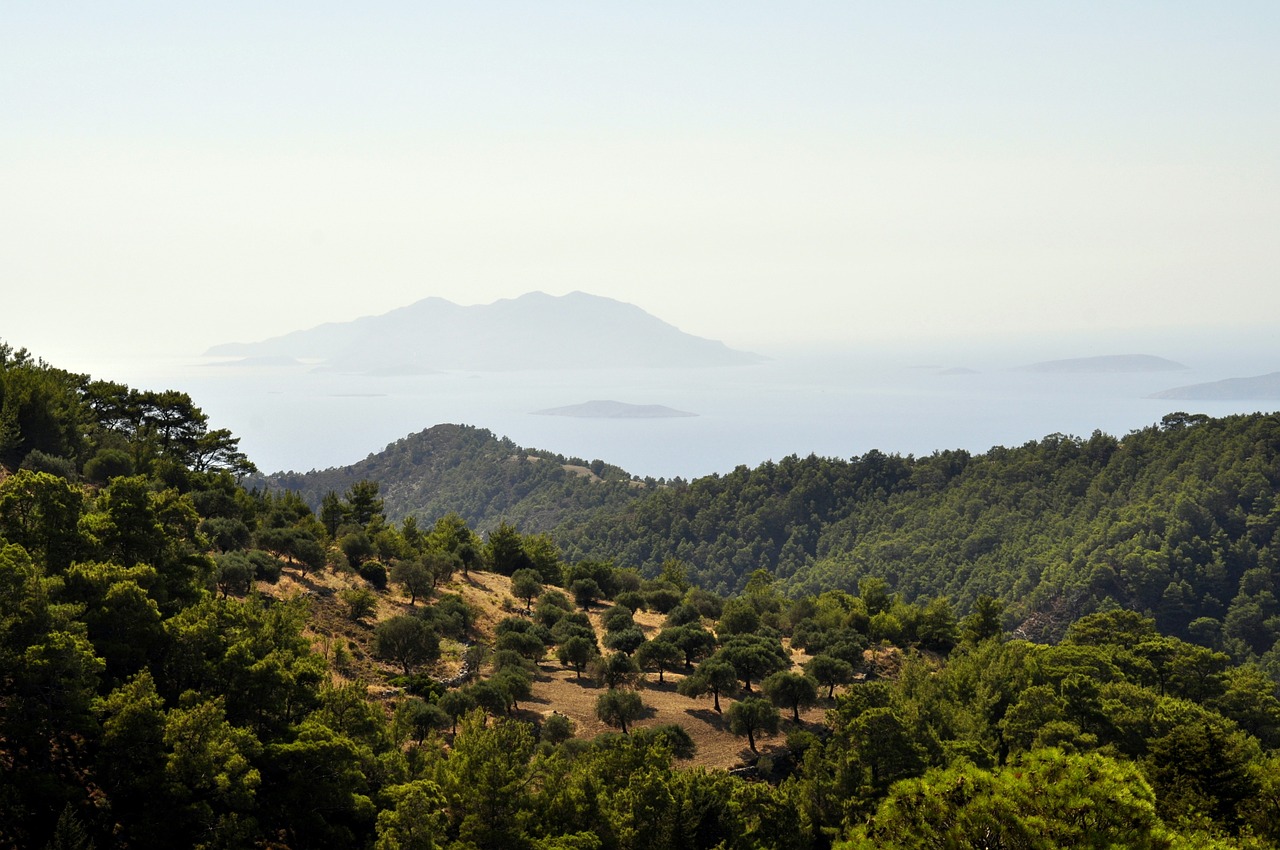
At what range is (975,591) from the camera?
10288 centimetres

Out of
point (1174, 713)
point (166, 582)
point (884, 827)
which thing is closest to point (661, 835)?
point (884, 827)

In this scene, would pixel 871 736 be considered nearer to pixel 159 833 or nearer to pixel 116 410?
pixel 159 833

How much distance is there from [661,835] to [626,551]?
113467 mm

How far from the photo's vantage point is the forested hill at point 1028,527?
8869 centimetres

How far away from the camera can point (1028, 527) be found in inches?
4395

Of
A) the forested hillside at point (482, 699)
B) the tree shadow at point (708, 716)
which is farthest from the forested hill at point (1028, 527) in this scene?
the tree shadow at point (708, 716)

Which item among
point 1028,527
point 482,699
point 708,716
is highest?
point 482,699

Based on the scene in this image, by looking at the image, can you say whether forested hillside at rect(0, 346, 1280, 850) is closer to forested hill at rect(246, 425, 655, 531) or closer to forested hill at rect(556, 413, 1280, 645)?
forested hill at rect(556, 413, 1280, 645)

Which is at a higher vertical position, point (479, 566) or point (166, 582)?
point (166, 582)

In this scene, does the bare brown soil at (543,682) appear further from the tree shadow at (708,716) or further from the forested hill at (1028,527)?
the forested hill at (1028,527)

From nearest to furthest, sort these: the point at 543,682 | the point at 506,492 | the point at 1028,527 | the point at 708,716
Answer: the point at 708,716 → the point at 543,682 → the point at 1028,527 → the point at 506,492

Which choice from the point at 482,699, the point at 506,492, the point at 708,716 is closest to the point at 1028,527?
the point at 708,716

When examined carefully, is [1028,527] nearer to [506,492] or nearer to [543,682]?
[543,682]

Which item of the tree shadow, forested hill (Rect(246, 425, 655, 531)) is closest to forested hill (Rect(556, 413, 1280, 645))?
forested hill (Rect(246, 425, 655, 531))
